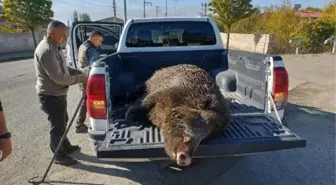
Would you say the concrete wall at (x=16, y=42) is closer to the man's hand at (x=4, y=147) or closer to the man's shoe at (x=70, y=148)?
the man's shoe at (x=70, y=148)

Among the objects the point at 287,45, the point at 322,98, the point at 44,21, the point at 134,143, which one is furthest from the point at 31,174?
the point at 44,21

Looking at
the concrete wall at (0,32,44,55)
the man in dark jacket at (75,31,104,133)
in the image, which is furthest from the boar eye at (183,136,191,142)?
the concrete wall at (0,32,44,55)

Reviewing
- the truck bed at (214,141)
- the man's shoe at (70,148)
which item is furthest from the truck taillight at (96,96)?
the man's shoe at (70,148)

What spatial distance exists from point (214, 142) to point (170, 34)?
289 cm

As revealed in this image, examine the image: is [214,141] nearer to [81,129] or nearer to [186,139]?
[186,139]

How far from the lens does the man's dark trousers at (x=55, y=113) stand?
4.00 metres

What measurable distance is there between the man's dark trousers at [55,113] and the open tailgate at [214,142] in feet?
3.98

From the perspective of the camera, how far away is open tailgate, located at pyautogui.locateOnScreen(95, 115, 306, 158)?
278cm

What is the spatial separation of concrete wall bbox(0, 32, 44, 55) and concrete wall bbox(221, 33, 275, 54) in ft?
65.8

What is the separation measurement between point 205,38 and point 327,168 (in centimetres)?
284

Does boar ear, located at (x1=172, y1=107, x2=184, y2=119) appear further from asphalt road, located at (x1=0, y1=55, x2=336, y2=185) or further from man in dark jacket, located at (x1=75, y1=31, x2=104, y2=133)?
man in dark jacket, located at (x1=75, y1=31, x2=104, y2=133)

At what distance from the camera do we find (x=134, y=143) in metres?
2.86

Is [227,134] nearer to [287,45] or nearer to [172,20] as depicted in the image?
[172,20]

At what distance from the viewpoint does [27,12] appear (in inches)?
1150
